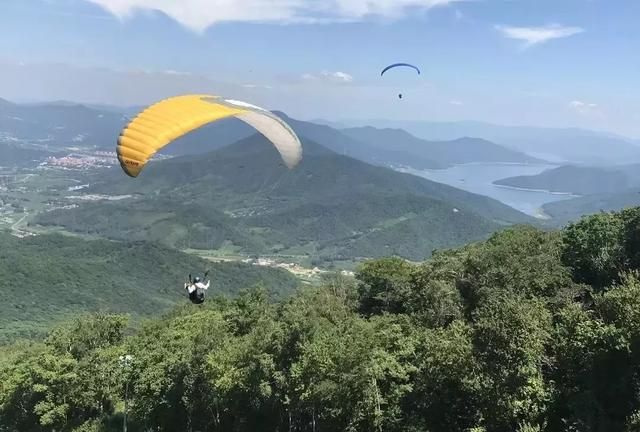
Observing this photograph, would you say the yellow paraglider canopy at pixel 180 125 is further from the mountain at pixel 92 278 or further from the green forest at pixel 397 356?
the mountain at pixel 92 278

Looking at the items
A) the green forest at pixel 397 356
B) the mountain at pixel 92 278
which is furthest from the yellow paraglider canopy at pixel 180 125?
the mountain at pixel 92 278

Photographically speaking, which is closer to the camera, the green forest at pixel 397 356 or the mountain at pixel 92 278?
the green forest at pixel 397 356

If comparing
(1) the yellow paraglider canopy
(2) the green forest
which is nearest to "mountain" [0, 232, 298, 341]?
(2) the green forest

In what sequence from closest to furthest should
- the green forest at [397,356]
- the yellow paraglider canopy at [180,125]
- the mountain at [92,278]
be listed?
the yellow paraglider canopy at [180,125] < the green forest at [397,356] < the mountain at [92,278]

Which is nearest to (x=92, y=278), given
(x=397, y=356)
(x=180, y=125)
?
(x=397, y=356)

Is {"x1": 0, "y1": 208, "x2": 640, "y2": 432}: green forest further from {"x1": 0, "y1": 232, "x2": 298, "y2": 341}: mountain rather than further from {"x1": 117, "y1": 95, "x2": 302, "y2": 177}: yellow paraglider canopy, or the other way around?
{"x1": 0, "y1": 232, "x2": 298, "y2": 341}: mountain

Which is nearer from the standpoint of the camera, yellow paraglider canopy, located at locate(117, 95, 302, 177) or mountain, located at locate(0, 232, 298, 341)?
yellow paraglider canopy, located at locate(117, 95, 302, 177)
